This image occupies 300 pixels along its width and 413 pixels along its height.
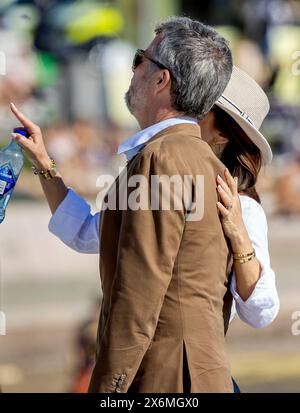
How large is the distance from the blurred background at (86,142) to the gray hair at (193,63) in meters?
2.92

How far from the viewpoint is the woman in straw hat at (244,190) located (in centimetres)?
259

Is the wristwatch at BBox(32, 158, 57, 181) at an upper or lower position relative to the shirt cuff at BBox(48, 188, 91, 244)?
upper

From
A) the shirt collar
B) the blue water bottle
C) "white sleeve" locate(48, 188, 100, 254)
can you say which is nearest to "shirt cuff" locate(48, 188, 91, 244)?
"white sleeve" locate(48, 188, 100, 254)

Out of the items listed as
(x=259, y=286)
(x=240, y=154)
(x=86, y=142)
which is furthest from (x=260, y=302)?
(x=86, y=142)

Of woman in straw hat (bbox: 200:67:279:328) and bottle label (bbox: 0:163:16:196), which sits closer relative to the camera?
woman in straw hat (bbox: 200:67:279:328)

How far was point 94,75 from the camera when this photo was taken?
435 inches

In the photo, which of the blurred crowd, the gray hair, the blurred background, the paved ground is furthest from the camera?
the blurred crowd

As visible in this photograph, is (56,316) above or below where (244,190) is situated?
below

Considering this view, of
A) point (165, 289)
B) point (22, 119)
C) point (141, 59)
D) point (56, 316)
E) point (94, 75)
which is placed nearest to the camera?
point (165, 289)

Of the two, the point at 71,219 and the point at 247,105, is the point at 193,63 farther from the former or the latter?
the point at 71,219

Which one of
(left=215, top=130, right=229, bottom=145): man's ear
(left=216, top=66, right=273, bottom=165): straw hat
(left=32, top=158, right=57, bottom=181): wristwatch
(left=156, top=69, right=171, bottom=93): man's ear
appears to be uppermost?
(left=156, top=69, right=171, bottom=93): man's ear

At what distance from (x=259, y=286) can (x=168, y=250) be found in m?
0.34

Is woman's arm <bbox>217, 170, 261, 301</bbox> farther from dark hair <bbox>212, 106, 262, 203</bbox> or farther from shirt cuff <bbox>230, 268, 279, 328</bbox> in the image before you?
dark hair <bbox>212, 106, 262, 203</bbox>

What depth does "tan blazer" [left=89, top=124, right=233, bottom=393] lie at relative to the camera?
2.40 m
